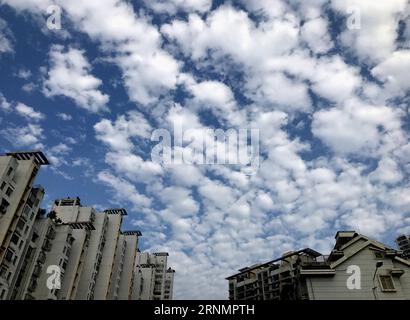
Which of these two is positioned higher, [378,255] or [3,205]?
[3,205]

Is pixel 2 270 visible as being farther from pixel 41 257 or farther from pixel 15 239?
pixel 41 257

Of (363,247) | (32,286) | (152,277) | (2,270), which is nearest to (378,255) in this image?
(363,247)

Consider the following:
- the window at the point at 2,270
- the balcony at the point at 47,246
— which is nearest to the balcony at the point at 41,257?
the balcony at the point at 47,246

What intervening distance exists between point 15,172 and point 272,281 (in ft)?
226

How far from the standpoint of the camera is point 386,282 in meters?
30.4

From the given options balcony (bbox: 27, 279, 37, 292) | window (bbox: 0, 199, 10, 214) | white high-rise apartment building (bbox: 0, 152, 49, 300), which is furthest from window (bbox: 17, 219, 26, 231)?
balcony (bbox: 27, 279, 37, 292)

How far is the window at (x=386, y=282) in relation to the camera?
2998 cm

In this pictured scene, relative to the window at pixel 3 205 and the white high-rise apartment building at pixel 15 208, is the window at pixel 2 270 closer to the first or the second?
the white high-rise apartment building at pixel 15 208

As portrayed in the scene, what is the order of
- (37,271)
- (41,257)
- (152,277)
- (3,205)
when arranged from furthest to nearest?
(152,277), (41,257), (37,271), (3,205)

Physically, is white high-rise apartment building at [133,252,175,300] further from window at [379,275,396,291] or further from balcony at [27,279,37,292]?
window at [379,275,396,291]

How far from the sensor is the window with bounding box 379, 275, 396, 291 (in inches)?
1180

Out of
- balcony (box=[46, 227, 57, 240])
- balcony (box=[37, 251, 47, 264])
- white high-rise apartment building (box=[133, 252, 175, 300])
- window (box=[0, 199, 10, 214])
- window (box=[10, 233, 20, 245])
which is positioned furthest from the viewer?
white high-rise apartment building (box=[133, 252, 175, 300])
